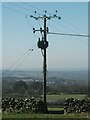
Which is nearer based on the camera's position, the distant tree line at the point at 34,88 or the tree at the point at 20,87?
the distant tree line at the point at 34,88

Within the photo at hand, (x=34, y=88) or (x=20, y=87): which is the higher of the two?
(x=20, y=87)

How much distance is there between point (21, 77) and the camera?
25.9 metres

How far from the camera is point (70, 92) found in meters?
24.5

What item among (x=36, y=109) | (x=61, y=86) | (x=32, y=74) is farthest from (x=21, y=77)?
(x=36, y=109)

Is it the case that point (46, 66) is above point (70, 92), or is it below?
above

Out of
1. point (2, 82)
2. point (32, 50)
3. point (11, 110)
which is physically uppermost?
point (32, 50)

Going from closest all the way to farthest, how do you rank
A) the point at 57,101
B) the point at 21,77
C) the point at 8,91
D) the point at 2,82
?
1. the point at 2,82
2. the point at 8,91
3. the point at 57,101
4. the point at 21,77

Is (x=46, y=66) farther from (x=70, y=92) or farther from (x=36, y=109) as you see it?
(x=36, y=109)

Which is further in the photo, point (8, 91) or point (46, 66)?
point (46, 66)

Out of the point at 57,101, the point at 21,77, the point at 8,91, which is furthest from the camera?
the point at 21,77

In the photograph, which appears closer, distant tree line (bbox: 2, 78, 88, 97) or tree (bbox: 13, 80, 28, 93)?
distant tree line (bbox: 2, 78, 88, 97)

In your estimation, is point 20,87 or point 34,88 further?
point 34,88

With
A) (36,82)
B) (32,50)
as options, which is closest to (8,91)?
(36,82)

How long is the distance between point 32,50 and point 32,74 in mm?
1868
